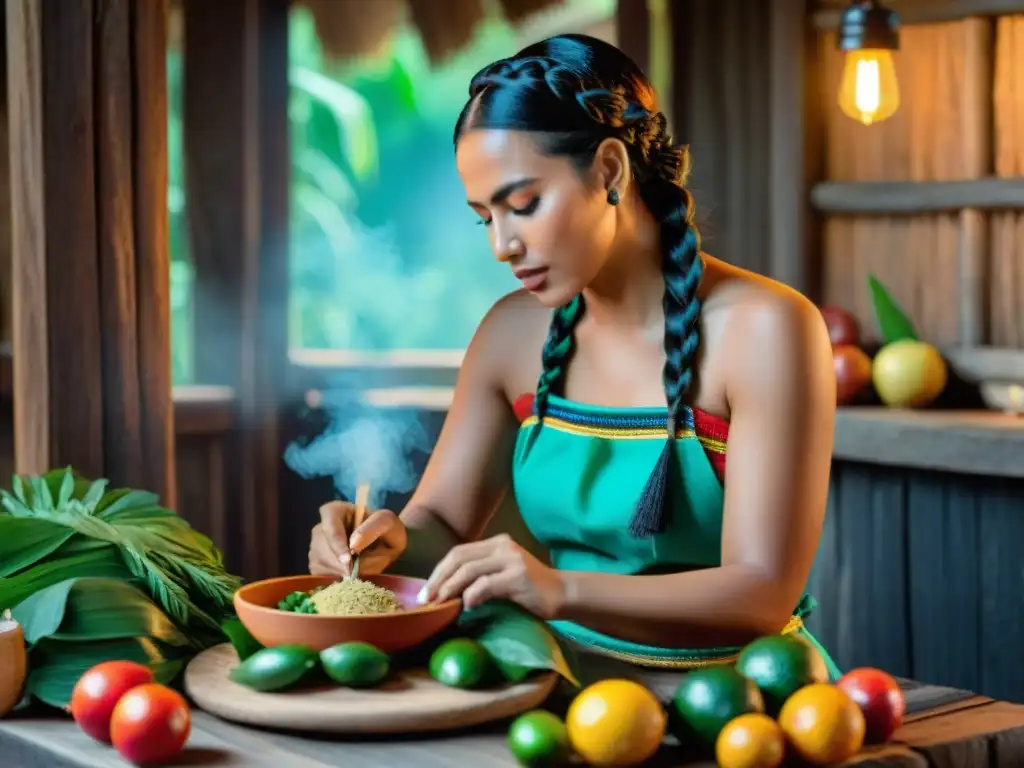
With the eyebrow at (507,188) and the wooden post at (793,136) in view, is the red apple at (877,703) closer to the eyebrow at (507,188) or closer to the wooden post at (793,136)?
the eyebrow at (507,188)

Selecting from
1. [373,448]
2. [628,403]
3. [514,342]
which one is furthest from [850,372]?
[628,403]

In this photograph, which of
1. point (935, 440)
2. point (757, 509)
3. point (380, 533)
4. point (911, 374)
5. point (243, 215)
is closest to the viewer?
point (757, 509)

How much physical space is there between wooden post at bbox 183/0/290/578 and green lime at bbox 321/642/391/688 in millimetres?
2563

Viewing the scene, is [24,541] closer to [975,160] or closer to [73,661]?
[73,661]

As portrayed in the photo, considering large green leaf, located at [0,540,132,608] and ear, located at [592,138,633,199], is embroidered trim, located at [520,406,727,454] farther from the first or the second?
large green leaf, located at [0,540,132,608]

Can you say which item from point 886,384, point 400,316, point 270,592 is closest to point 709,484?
point 270,592

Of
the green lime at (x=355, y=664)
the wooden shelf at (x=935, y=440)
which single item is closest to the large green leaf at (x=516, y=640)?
the green lime at (x=355, y=664)

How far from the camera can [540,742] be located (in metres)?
1.47

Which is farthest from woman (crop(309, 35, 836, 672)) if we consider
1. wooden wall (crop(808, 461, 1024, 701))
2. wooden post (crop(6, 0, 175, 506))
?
wooden wall (crop(808, 461, 1024, 701))

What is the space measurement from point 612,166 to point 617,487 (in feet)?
1.46

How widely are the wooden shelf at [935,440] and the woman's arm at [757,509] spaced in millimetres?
1669

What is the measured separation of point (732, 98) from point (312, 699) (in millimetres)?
3272

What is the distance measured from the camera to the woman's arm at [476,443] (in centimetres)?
236

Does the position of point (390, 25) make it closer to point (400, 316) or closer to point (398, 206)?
point (398, 206)
